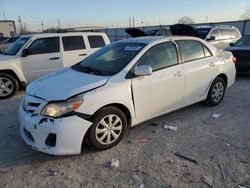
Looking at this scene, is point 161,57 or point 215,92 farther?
point 215,92

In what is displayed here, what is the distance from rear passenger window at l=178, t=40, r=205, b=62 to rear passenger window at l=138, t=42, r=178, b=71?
0.85ft

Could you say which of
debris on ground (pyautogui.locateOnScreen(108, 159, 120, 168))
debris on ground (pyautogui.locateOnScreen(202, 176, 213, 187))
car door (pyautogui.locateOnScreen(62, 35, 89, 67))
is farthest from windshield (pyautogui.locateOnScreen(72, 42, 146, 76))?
car door (pyautogui.locateOnScreen(62, 35, 89, 67))

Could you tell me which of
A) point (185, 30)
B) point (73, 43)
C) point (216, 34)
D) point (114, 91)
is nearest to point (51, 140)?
point (114, 91)

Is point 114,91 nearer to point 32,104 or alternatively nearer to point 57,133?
point 57,133

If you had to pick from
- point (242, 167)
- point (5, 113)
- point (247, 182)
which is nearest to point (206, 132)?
point (242, 167)

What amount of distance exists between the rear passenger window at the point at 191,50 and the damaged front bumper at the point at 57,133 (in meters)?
2.47

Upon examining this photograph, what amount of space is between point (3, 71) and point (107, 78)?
4542mm

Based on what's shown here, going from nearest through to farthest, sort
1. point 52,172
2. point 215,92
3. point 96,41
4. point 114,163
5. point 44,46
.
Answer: point 52,172 < point 114,163 < point 215,92 < point 44,46 < point 96,41

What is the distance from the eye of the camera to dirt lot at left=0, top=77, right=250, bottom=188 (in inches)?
130

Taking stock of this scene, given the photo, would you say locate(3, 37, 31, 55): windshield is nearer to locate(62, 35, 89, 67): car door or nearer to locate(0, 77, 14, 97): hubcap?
locate(0, 77, 14, 97): hubcap

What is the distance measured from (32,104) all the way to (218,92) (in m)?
4.04

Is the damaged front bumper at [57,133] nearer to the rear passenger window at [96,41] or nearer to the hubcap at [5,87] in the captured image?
the hubcap at [5,87]

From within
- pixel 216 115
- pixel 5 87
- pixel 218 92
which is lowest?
pixel 216 115

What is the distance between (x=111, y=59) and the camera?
4770 mm
